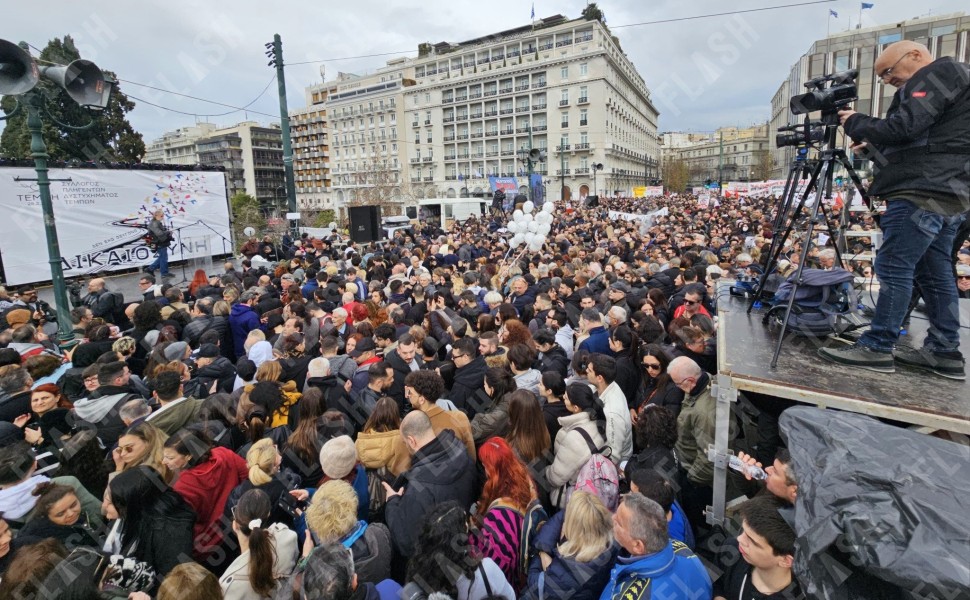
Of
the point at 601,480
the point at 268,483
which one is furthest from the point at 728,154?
the point at 268,483

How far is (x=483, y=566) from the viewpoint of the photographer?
7.19 ft

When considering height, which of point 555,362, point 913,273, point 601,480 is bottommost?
point 601,480

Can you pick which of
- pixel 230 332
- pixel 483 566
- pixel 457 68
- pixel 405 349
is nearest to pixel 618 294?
pixel 405 349

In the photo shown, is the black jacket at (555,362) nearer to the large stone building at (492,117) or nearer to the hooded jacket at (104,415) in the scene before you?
the hooded jacket at (104,415)

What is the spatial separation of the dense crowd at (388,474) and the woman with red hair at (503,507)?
1 centimetres

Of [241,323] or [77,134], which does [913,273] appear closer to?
[241,323]

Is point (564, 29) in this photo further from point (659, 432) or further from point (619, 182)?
point (659, 432)

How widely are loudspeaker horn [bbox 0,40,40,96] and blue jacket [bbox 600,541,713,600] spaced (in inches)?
270

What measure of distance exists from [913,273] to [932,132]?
80cm

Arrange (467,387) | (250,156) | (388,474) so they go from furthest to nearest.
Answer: (250,156) → (467,387) → (388,474)

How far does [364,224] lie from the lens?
17531mm

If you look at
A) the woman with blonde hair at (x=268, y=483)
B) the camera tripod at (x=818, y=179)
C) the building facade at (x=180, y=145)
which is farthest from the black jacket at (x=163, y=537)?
the building facade at (x=180, y=145)

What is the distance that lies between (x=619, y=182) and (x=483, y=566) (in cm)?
6990

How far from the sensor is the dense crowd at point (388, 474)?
2.11 m
